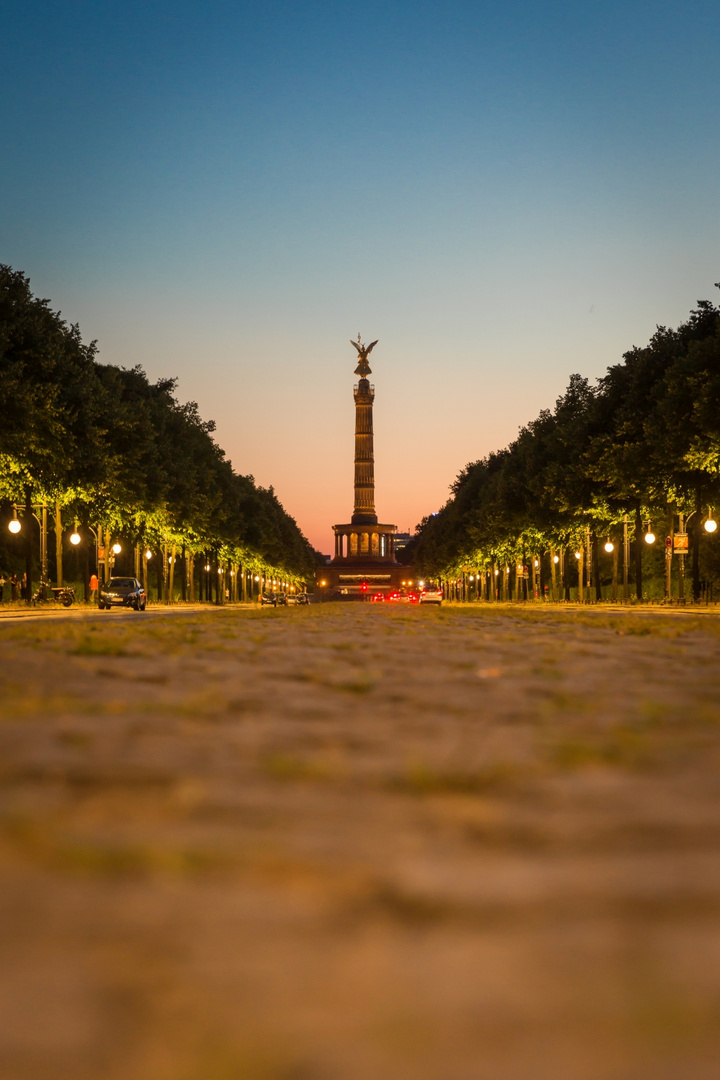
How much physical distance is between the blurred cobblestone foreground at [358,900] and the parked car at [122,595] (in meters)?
46.4

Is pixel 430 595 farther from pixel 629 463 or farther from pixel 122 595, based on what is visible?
pixel 629 463

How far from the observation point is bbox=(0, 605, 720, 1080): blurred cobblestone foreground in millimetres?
1875

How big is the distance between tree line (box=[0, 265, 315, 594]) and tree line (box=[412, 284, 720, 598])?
66.7ft

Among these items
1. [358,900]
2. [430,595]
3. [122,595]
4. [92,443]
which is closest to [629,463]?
[92,443]

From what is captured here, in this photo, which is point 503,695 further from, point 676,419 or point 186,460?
point 186,460

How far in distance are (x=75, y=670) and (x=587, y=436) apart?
4728 centimetres

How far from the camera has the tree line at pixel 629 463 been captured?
38.2 m

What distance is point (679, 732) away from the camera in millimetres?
5008

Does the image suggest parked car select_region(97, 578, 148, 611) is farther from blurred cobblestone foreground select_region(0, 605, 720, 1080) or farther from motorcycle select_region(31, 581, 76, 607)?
blurred cobblestone foreground select_region(0, 605, 720, 1080)

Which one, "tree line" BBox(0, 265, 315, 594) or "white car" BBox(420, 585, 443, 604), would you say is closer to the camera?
"tree line" BBox(0, 265, 315, 594)

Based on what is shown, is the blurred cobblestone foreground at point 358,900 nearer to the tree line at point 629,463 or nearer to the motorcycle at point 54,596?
the tree line at point 629,463

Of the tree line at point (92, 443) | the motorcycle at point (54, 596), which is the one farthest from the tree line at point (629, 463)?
the motorcycle at point (54, 596)

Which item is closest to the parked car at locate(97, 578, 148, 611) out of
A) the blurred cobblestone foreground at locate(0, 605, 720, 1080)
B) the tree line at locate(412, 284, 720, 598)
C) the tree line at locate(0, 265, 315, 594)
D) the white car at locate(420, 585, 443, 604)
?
the tree line at locate(0, 265, 315, 594)

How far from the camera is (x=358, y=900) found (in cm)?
245
